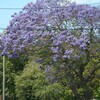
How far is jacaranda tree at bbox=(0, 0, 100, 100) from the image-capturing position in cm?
2180

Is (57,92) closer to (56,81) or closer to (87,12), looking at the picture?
(56,81)

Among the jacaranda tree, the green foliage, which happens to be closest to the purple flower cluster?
the jacaranda tree

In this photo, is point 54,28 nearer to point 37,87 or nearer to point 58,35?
point 58,35

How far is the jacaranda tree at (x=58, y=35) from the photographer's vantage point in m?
21.8

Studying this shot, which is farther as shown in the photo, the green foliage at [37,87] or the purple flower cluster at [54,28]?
the green foliage at [37,87]

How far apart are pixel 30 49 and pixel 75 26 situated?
259 centimetres

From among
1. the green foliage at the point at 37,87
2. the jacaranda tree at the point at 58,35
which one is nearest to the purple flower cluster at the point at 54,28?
the jacaranda tree at the point at 58,35

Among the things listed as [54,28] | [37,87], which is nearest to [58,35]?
[54,28]

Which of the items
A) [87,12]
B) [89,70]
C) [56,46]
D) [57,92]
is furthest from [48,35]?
[57,92]

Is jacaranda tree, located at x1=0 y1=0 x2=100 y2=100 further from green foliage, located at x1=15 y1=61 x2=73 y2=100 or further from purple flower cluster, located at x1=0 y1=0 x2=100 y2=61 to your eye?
green foliage, located at x1=15 y1=61 x2=73 y2=100

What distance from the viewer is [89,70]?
24.8 m

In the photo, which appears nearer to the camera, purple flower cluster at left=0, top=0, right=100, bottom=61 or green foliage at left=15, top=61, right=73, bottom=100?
purple flower cluster at left=0, top=0, right=100, bottom=61

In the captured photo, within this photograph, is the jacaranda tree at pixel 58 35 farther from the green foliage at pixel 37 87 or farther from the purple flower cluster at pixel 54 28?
the green foliage at pixel 37 87

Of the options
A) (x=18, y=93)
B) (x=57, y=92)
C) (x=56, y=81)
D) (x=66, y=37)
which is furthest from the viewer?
(x=18, y=93)
